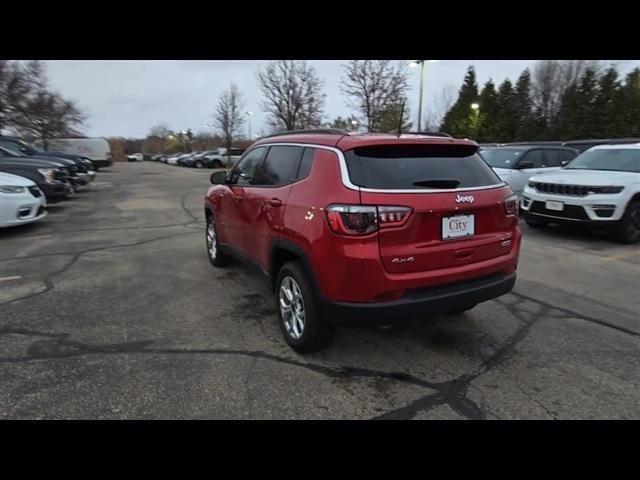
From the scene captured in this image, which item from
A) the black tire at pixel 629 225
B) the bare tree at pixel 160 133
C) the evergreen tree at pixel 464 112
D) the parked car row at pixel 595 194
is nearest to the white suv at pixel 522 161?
the parked car row at pixel 595 194

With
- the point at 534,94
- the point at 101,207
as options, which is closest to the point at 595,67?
the point at 534,94

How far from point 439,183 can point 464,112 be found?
166 feet

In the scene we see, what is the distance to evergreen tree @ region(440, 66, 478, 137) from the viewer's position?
45519 millimetres

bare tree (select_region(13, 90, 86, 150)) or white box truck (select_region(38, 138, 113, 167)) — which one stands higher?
bare tree (select_region(13, 90, 86, 150))

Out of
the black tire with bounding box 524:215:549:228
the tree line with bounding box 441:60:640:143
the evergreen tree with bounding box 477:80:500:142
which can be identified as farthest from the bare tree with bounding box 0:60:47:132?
the evergreen tree with bounding box 477:80:500:142

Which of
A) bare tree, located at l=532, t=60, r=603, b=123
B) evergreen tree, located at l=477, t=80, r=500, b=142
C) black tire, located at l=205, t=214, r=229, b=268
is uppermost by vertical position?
bare tree, located at l=532, t=60, r=603, b=123

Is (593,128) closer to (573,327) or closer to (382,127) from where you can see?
(382,127)

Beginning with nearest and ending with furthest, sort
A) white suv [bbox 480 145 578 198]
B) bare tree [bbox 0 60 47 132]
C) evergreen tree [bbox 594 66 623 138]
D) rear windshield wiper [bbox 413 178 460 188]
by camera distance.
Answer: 1. rear windshield wiper [bbox 413 178 460 188]
2. white suv [bbox 480 145 578 198]
3. bare tree [bbox 0 60 47 132]
4. evergreen tree [bbox 594 66 623 138]

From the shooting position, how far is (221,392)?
278cm

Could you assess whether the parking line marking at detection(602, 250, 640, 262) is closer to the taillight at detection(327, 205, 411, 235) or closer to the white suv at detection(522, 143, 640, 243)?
the white suv at detection(522, 143, 640, 243)

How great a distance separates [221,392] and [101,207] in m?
11.2

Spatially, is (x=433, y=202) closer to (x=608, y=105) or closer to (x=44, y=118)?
(x=44, y=118)

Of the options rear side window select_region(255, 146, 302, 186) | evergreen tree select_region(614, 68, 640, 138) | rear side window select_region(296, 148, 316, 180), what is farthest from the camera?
evergreen tree select_region(614, 68, 640, 138)

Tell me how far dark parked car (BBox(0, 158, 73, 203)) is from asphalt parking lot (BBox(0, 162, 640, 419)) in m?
5.81
